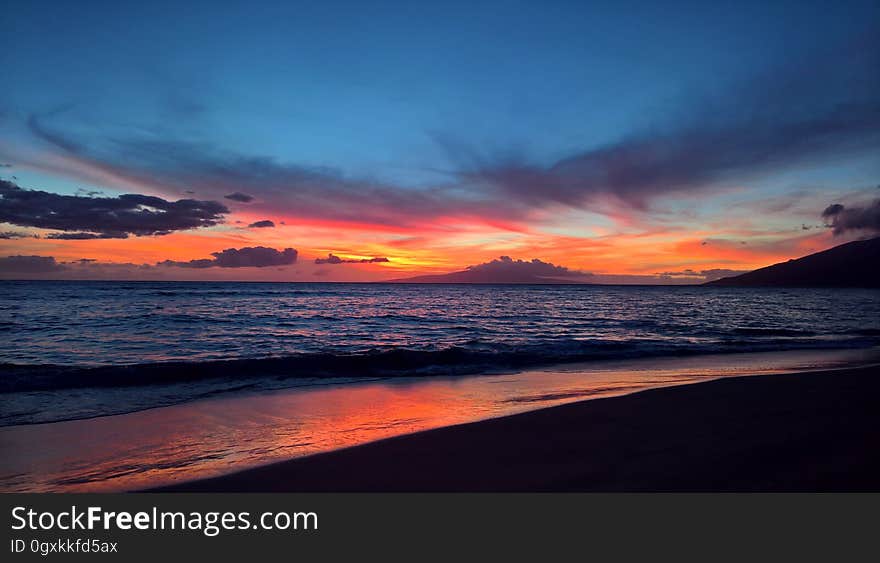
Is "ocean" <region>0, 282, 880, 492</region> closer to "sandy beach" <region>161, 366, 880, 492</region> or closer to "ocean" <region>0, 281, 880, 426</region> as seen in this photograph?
"ocean" <region>0, 281, 880, 426</region>

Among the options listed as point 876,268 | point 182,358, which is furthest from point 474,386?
point 876,268

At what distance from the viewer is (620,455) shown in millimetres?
5688

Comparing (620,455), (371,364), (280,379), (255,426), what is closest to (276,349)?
(371,364)

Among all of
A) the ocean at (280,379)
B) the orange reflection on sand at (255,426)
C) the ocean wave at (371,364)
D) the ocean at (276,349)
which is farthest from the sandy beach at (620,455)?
the ocean wave at (371,364)

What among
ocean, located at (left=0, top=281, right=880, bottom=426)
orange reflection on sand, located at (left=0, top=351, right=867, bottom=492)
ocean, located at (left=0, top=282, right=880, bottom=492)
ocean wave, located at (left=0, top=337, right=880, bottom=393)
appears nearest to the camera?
orange reflection on sand, located at (left=0, top=351, right=867, bottom=492)

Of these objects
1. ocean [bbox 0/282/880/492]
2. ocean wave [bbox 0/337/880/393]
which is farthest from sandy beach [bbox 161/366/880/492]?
ocean wave [bbox 0/337/880/393]

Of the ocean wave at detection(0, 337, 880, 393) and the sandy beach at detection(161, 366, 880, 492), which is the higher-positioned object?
the sandy beach at detection(161, 366, 880, 492)

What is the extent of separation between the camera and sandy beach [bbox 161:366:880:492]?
→ 4812mm

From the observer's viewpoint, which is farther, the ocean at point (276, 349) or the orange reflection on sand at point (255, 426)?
the ocean at point (276, 349)

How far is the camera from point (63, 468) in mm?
6082

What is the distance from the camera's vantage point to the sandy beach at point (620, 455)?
15.8 ft

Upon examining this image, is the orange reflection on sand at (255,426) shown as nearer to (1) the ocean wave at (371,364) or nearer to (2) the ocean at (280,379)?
(2) the ocean at (280,379)
